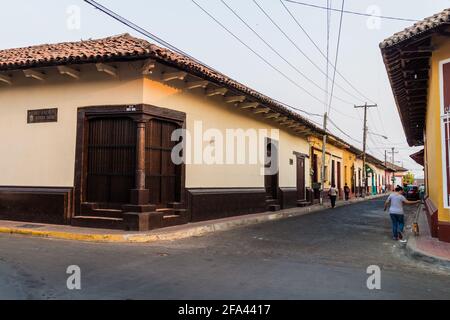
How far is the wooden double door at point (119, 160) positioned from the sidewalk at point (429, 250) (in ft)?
20.8

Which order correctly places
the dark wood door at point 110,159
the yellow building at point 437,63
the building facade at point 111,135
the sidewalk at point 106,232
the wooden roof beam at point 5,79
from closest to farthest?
1. the yellow building at point 437,63
2. the sidewalk at point 106,232
3. the building facade at point 111,135
4. the dark wood door at point 110,159
5. the wooden roof beam at point 5,79

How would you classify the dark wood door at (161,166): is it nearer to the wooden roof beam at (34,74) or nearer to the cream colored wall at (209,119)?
the cream colored wall at (209,119)

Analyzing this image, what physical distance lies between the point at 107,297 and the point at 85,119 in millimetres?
7238

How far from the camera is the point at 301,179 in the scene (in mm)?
23062

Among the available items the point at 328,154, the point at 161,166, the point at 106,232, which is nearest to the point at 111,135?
the point at 161,166

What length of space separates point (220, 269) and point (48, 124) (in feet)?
24.5

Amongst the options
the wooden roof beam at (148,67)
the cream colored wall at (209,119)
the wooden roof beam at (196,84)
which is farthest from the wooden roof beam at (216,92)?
the wooden roof beam at (148,67)

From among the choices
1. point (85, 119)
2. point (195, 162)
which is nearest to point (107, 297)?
point (85, 119)

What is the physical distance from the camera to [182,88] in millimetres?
12180

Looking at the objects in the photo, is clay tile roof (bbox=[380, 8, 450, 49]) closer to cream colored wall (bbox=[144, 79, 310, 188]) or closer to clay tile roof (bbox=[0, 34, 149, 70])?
clay tile roof (bbox=[0, 34, 149, 70])

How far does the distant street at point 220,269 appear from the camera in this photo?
5.26m

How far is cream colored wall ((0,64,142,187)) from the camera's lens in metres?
11.0

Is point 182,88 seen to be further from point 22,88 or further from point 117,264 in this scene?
point 117,264

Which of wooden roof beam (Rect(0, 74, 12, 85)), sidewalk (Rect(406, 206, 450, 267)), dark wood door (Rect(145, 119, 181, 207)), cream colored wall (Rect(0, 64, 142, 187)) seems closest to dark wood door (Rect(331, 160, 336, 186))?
dark wood door (Rect(145, 119, 181, 207))
